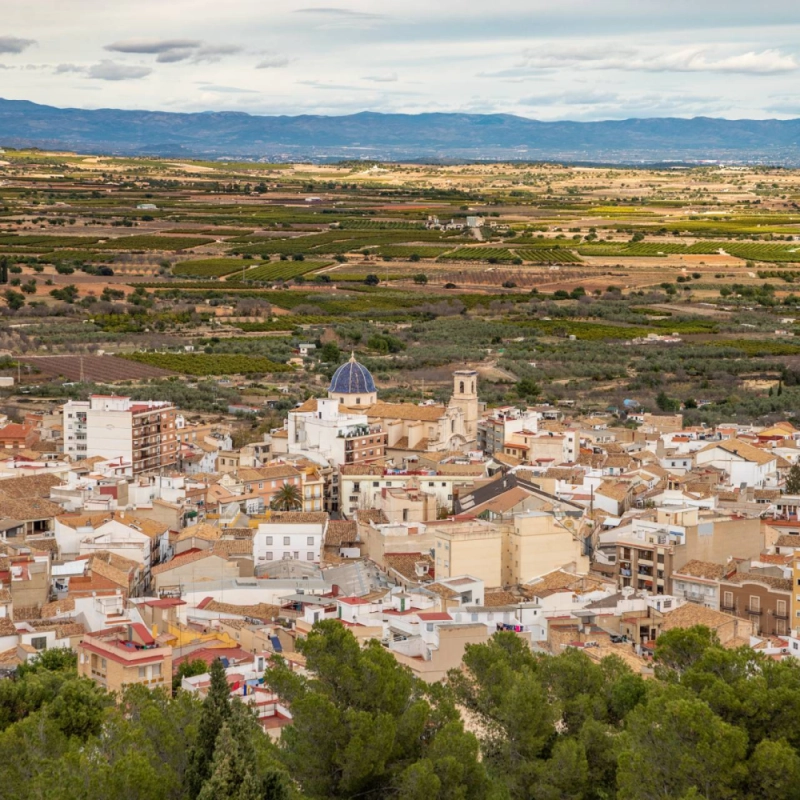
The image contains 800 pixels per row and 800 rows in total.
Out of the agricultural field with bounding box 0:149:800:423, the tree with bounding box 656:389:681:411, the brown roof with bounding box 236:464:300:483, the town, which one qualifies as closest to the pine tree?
the town

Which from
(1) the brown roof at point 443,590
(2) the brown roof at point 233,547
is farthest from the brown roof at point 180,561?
(1) the brown roof at point 443,590

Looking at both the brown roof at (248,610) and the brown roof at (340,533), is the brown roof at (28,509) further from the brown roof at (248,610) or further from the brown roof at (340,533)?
the brown roof at (248,610)

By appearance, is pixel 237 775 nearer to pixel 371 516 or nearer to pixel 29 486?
pixel 371 516

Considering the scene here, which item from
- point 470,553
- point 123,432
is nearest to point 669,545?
point 470,553

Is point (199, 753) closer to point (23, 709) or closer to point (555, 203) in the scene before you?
point (23, 709)

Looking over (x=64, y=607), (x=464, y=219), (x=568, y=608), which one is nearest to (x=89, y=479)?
(x=64, y=607)

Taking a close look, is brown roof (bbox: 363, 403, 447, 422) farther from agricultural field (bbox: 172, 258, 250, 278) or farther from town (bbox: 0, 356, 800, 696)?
agricultural field (bbox: 172, 258, 250, 278)
